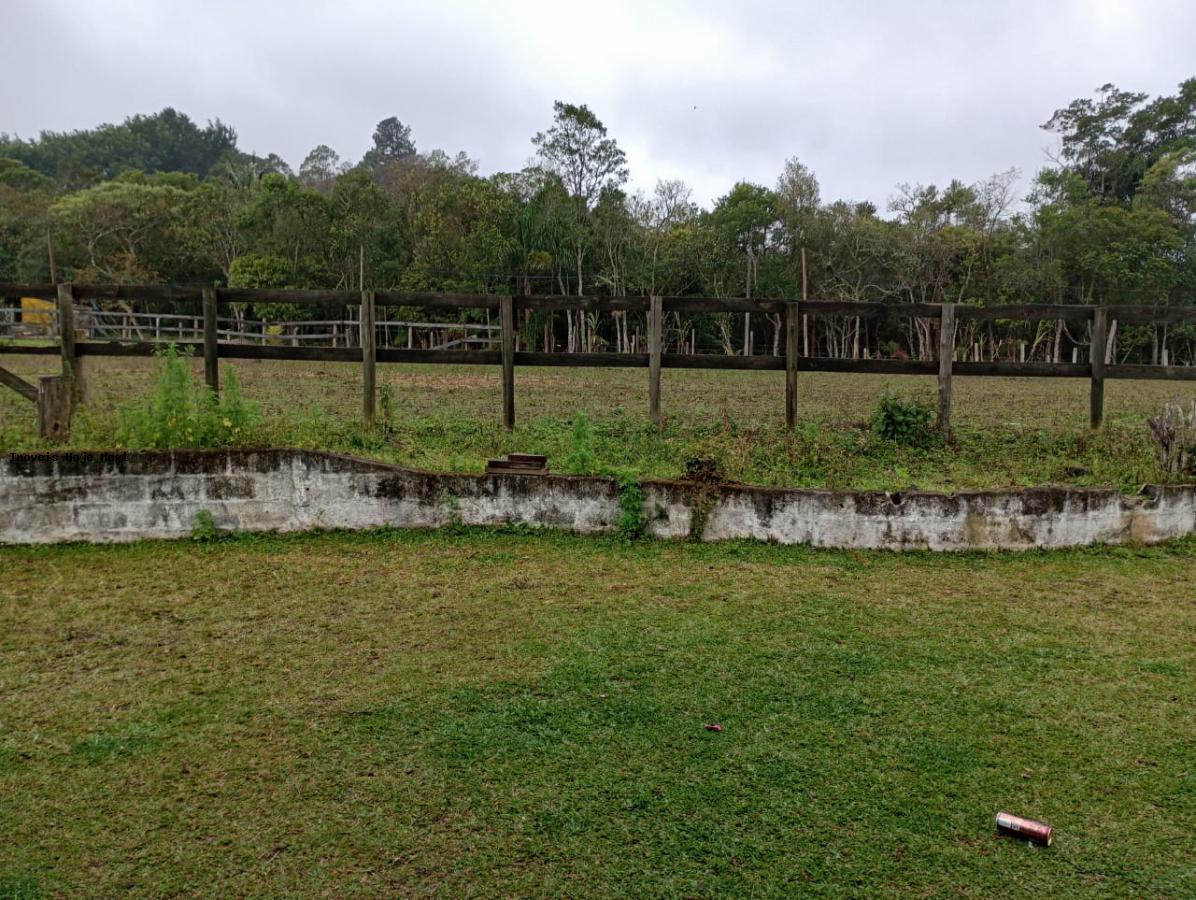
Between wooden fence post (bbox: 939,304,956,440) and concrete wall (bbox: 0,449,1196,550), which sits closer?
concrete wall (bbox: 0,449,1196,550)

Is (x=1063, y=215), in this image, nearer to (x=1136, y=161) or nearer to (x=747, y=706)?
(x=1136, y=161)

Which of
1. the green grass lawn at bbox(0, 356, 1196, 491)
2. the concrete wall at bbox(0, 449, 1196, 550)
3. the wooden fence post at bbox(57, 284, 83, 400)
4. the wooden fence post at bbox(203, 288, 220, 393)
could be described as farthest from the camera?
the wooden fence post at bbox(203, 288, 220, 393)

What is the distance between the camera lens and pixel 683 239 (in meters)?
39.8

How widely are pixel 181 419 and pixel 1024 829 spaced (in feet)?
19.8

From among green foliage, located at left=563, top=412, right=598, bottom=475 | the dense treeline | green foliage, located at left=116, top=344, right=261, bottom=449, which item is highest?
the dense treeline

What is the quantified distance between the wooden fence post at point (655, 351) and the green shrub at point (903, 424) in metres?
2.17

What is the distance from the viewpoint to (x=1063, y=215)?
38.3 meters

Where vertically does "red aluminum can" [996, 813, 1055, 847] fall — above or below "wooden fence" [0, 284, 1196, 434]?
below

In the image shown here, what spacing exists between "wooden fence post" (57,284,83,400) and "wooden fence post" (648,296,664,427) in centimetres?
516

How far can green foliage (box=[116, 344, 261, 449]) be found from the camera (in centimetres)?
670

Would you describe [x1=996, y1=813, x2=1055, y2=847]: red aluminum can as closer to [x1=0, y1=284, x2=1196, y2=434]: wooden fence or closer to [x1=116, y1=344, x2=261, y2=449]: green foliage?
[x1=116, y1=344, x2=261, y2=449]: green foliage

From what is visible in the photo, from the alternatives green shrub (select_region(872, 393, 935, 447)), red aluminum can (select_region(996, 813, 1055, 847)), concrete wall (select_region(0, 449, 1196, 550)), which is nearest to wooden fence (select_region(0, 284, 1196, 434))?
green shrub (select_region(872, 393, 935, 447))

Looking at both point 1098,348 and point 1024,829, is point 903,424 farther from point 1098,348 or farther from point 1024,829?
point 1024,829

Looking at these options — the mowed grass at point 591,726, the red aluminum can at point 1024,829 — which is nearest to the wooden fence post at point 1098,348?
Result: the mowed grass at point 591,726
